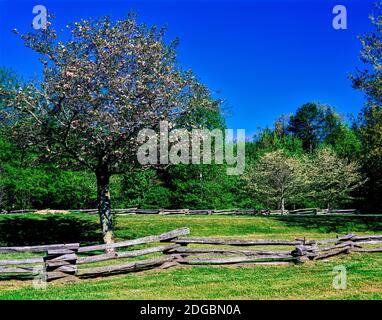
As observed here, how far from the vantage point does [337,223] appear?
1293 inches

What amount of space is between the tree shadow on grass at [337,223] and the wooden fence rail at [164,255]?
41.0 feet

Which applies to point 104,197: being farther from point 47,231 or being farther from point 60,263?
point 60,263

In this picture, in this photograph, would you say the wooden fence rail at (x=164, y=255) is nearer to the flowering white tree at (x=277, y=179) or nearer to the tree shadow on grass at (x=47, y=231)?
the tree shadow on grass at (x=47, y=231)

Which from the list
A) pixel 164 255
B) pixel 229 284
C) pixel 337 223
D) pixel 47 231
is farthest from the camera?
pixel 337 223

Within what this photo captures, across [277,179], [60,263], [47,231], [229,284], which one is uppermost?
[277,179]

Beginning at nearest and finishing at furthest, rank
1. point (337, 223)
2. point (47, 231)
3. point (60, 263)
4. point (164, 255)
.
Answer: point (60, 263), point (164, 255), point (47, 231), point (337, 223)

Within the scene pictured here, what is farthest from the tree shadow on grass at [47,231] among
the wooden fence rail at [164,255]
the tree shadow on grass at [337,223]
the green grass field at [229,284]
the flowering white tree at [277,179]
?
the flowering white tree at [277,179]

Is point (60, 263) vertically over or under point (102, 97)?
under

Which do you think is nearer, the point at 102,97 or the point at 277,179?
the point at 102,97

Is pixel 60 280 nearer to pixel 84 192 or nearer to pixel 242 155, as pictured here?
pixel 84 192

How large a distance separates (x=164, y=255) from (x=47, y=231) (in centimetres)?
1407

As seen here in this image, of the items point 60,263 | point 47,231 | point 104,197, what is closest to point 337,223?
point 104,197

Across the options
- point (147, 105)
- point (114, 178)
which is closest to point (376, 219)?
point (147, 105)
